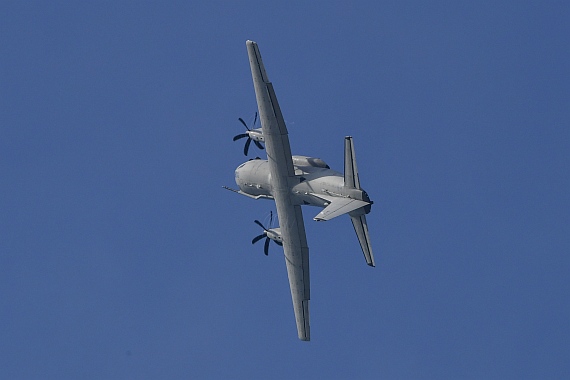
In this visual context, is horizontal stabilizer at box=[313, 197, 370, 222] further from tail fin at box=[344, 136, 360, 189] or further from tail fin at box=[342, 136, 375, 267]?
tail fin at box=[344, 136, 360, 189]

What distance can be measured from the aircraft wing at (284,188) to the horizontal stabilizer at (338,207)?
6.57 metres

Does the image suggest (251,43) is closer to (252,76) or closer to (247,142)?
(252,76)

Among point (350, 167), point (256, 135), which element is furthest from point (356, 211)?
point (256, 135)

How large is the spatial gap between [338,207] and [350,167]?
3.58 metres

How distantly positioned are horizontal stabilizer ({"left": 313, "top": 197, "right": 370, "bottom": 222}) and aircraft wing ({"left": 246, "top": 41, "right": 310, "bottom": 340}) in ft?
21.6

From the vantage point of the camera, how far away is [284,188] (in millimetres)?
101250

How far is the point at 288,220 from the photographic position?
10306 centimetres

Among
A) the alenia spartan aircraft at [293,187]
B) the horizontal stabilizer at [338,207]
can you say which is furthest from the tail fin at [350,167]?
the horizontal stabilizer at [338,207]

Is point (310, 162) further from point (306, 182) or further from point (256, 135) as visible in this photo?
point (256, 135)

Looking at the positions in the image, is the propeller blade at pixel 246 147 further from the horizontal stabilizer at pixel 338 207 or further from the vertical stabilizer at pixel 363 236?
the vertical stabilizer at pixel 363 236

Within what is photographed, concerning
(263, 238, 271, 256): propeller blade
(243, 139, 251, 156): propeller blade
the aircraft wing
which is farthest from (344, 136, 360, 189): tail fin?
(243, 139, 251, 156): propeller blade

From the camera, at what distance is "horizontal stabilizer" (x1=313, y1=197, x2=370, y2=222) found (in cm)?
9206

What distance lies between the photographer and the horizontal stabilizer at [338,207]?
92.1 m

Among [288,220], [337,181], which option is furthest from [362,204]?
[288,220]
